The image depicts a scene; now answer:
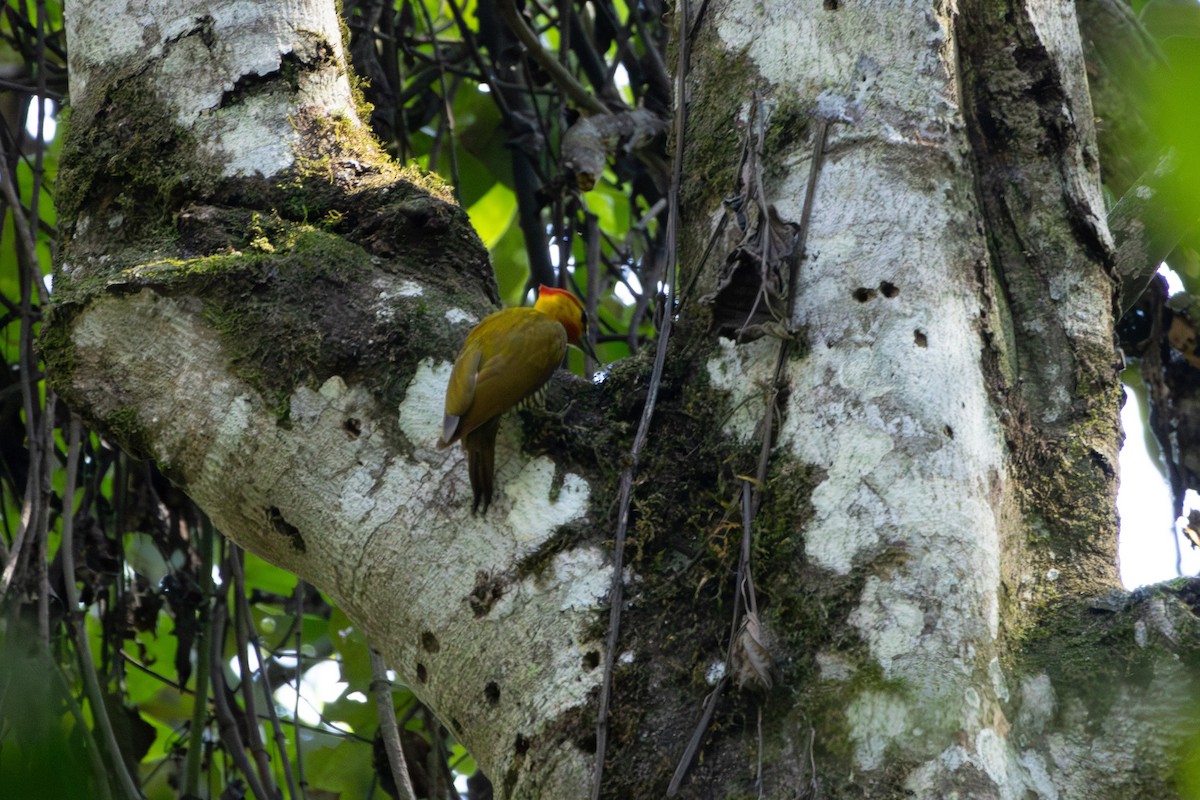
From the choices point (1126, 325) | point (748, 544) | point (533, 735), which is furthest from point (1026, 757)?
point (1126, 325)

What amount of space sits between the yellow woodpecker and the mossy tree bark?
4 centimetres

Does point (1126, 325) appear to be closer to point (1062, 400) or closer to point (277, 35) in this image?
point (1062, 400)

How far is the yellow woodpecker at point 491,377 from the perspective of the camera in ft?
6.73

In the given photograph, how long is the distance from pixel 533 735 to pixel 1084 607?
0.87 metres

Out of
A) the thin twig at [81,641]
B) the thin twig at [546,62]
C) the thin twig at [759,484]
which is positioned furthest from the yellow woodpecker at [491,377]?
the thin twig at [546,62]

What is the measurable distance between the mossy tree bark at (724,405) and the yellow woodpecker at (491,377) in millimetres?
39

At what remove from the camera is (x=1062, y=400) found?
224 cm

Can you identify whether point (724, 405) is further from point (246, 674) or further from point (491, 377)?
point (246, 674)

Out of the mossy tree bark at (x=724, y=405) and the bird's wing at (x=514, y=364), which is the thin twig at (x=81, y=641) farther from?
the bird's wing at (x=514, y=364)

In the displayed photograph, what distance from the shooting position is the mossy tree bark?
71.0 inches

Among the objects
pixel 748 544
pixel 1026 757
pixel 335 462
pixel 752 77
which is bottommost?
pixel 1026 757

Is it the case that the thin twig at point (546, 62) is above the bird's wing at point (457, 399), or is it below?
above

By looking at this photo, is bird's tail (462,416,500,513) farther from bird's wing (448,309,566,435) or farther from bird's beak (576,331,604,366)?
bird's beak (576,331,604,366)

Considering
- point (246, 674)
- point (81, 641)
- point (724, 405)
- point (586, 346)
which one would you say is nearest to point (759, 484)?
point (724, 405)
